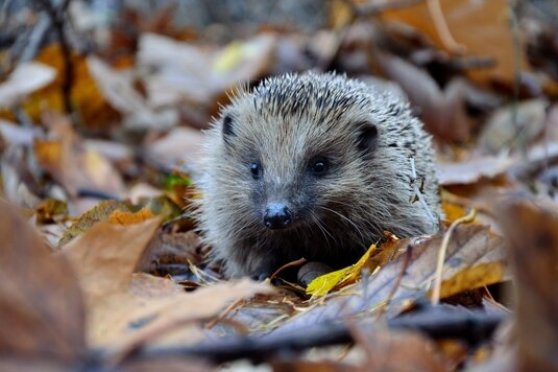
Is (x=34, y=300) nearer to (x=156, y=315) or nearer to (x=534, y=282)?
(x=156, y=315)

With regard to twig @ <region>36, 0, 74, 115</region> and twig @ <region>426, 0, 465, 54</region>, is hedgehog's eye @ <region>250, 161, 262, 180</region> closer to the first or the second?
twig @ <region>36, 0, 74, 115</region>

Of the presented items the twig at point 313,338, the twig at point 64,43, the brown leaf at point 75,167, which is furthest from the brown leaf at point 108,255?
the twig at point 64,43

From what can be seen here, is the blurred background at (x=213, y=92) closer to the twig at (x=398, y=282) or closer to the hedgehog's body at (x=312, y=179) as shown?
the hedgehog's body at (x=312, y=179)

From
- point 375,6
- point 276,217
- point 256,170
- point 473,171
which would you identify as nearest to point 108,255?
point 276,217

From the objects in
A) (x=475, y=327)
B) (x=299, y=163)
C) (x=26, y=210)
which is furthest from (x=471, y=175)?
(x=475, y=327)

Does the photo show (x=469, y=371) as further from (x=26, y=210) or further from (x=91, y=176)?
(x=91, y=176)
